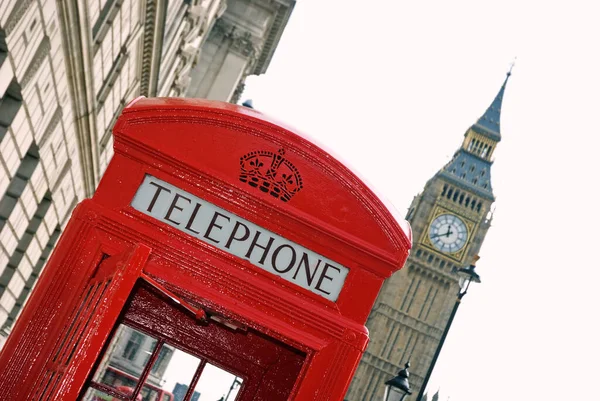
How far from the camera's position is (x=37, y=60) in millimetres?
9875

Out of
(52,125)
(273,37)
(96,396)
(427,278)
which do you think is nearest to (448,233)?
(427,278)

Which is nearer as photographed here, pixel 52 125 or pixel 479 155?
pixel 52 125

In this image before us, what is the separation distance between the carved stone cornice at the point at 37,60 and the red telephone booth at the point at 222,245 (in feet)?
18.8

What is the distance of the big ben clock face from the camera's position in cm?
7950

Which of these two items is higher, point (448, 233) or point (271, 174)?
point (448, 233)

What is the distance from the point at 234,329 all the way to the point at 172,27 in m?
15.2

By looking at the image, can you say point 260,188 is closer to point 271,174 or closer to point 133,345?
point 271,174

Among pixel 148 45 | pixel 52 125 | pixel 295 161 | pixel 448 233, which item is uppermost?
pixel 448 233

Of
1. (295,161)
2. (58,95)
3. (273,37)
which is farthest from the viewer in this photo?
(273,37)

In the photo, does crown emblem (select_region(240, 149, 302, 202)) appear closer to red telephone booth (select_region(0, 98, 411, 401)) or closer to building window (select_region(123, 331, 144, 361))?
red telephone booth (select_region(0, 98, 411, 401))

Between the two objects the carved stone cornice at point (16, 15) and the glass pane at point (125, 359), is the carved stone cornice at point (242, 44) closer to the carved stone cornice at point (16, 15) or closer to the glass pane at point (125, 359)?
the carved stone cornice at point (16, 15)

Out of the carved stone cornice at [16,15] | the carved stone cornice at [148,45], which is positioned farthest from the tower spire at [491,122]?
the carved stone cornice at [16,15]

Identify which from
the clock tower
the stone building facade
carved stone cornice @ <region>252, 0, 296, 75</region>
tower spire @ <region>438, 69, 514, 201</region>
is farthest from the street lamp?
tower spire @ <region>438, 69, 514, 201</region>

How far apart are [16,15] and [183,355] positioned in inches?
195
